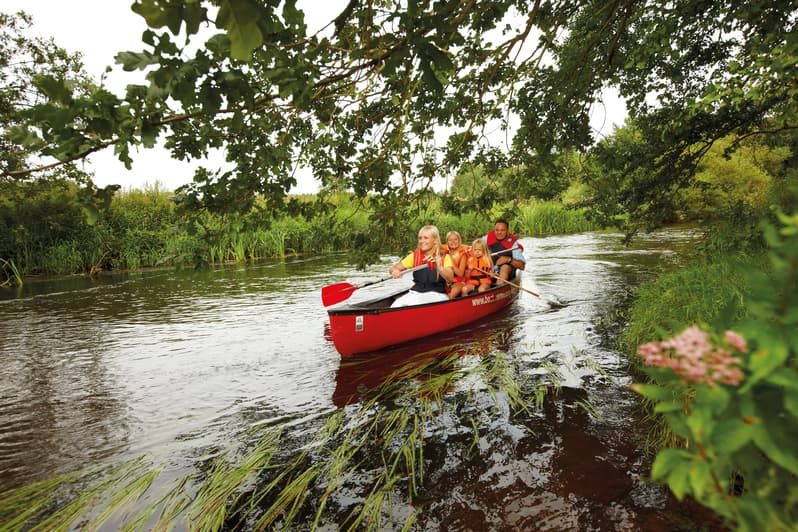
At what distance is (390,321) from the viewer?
18.9 feet

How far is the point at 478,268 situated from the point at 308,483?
515 centimetres

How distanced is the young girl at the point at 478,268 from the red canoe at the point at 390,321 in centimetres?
46

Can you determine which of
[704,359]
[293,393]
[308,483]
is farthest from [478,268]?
[704,359]

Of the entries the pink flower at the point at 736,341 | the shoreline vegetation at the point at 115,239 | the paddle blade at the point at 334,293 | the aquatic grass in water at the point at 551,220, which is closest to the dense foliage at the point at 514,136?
the pink flower at the point at 736,341

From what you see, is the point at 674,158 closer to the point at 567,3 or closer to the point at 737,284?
the point at 737,284

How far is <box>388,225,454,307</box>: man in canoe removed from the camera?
22.3ft

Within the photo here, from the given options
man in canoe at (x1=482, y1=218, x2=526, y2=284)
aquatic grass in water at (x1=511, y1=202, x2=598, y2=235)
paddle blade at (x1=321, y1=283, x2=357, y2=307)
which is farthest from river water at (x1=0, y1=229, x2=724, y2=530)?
aquatic grass in water at (x1=511, y1=202, x2=598, y2=235)

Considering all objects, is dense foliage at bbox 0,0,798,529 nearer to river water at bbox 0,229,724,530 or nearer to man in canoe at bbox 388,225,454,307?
river water at bbox 0,229,724,530

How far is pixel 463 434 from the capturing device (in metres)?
3.51

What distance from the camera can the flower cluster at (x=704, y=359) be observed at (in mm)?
811

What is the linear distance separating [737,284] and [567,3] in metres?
3.46

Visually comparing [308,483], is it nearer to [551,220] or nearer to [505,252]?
[505,252]

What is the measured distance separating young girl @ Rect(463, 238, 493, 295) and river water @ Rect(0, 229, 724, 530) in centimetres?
73

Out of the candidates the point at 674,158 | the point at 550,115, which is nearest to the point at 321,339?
the point at 550,115
